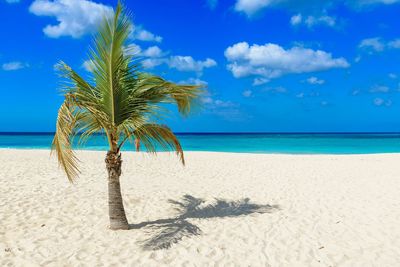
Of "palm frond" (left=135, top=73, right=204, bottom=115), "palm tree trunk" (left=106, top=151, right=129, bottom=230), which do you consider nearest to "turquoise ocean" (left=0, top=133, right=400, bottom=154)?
"palm tree trunk" (left=106, top=151, right=129, bottom=230)

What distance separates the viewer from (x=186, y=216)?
7.97 meters

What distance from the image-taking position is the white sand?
5.60m

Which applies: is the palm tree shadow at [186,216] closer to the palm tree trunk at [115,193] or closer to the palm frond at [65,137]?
the palm tree trunk at [115,193]

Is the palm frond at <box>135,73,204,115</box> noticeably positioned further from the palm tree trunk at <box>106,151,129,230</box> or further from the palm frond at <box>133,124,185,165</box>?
the palm tree trunk at <box>106,151,129,230</box>

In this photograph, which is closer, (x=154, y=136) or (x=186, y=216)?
(x=154, y=136)

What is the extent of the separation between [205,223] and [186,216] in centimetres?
Result: 70

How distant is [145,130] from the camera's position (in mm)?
6176

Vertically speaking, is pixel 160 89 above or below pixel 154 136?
above

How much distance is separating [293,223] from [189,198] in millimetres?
3193

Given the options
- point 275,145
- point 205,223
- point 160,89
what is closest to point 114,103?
point 160,89

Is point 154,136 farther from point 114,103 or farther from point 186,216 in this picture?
point 186,216

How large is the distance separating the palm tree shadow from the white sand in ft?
0.08

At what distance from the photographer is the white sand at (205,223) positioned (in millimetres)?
5598

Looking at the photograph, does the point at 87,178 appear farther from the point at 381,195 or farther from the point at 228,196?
the point at 381,195
